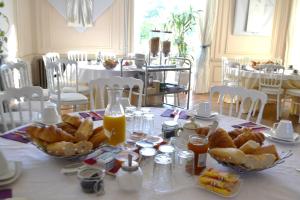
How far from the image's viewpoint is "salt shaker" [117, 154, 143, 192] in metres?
0.93

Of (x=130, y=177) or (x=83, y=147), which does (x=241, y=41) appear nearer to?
(x=83, y=147)

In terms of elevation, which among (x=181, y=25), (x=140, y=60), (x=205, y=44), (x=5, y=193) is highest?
(x=181, y=25)

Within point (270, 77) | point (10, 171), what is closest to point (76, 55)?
point (270, 77)

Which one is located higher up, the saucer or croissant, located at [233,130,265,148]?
croissant, located at [233,130,265,148]

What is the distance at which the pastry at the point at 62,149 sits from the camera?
1.08 meters

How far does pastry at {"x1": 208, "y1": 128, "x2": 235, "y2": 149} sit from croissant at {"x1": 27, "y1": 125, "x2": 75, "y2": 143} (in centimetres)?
55

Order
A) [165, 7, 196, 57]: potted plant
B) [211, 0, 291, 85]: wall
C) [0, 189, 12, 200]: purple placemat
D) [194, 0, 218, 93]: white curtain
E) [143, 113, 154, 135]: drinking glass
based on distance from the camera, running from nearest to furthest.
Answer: [0, 189, 12, 200]: purple placemat, [143, 113, 154, 135]: drinking glass, [165, 7, 196, 57]: potted plant, [194, 0, 218, 93]: white curtain, [211, 0, 291, 85]: wall

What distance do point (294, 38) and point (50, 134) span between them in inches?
271

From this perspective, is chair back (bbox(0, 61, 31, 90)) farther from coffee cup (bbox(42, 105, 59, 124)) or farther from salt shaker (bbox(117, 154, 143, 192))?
salt shaker (bbox(117, 154, 143, 192))

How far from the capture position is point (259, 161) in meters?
1.05

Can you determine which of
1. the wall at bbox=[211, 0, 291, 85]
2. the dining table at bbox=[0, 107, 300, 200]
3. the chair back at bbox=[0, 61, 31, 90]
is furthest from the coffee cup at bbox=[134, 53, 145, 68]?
the wall at bbox=[211, 0, 291, 85]

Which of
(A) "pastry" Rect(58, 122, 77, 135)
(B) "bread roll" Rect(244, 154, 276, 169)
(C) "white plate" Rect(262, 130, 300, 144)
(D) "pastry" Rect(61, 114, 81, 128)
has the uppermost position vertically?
(D) "pastry" Rect(61, 114, 81, 128)

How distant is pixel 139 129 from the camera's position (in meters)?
1.51

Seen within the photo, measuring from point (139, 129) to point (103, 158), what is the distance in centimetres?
43
